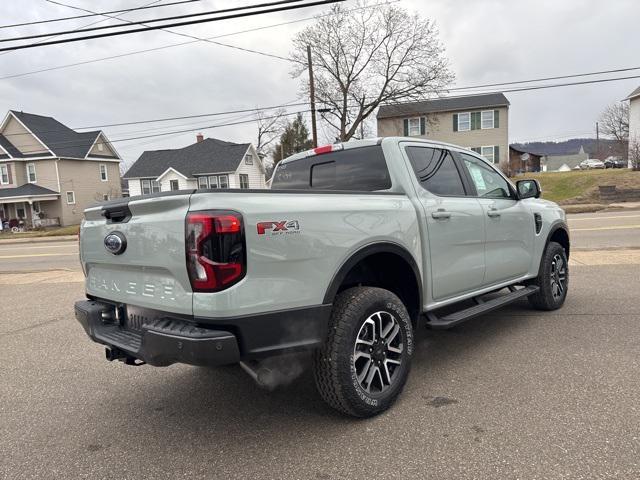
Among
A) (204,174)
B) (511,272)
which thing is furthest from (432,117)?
(511,272)

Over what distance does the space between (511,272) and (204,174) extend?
123 ft

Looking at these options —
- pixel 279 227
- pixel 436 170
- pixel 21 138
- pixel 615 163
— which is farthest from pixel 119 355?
pixel 615 163

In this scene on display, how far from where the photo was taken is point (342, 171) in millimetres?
4102

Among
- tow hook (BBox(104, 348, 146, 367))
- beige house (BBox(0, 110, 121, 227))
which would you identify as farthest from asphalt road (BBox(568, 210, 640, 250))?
beige house (BBox(0, 110, 121, 227))

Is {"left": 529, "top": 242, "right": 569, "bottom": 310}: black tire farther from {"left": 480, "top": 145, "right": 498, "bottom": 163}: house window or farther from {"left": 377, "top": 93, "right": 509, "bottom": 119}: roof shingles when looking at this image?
{"left": 480, "top": 145, "right": 498, "bottom": 163}: house window

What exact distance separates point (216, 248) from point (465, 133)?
38.3 metres

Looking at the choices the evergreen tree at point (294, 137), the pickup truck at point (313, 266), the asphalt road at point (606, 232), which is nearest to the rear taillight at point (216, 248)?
the pickup truck at point (313, 266)

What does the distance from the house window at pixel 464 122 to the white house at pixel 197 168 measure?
1725 cm

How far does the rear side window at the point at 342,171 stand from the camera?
3.83 meters

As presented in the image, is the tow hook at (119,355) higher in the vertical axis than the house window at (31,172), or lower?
lower

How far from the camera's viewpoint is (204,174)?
3978 cm

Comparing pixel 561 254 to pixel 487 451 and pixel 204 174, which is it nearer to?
pixel 487 451

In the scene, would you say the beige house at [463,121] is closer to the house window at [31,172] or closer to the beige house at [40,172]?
A: the beige house at [40,172]

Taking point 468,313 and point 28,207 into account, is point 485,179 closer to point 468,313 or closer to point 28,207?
point 468,313
